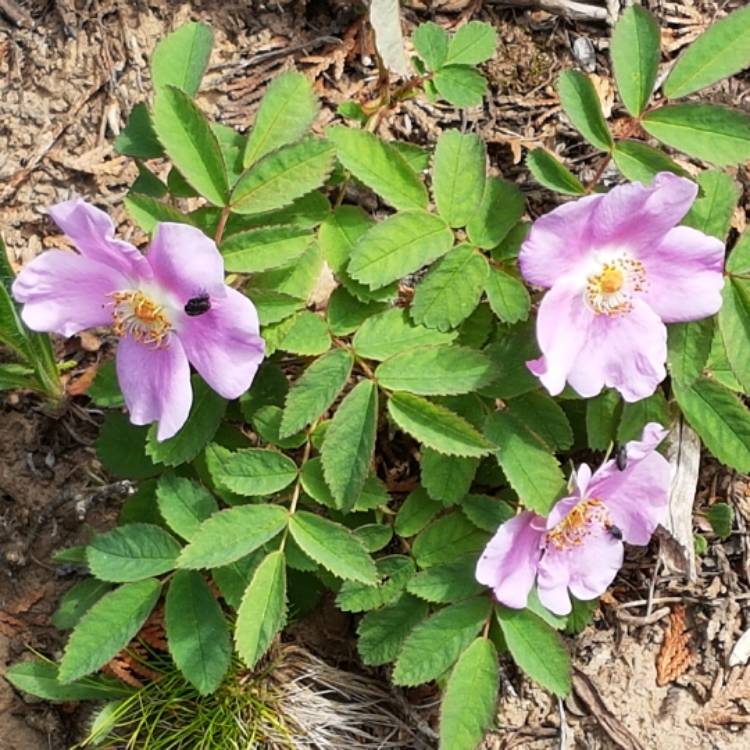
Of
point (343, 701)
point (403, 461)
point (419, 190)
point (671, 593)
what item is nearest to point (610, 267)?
point (419, 190)

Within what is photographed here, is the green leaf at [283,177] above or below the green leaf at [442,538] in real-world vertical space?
above

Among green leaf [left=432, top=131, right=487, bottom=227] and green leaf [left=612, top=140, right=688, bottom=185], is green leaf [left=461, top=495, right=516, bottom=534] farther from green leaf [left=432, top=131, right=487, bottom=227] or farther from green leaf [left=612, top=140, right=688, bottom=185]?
green leaf [left=612, top=140, right=688, bottom=185]

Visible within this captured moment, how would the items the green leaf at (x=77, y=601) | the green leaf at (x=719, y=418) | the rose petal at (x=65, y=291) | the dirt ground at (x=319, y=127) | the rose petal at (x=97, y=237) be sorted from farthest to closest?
the dirt ground at (x=319, y=127) < the green leaf at (x=77, y=601) < the green leaf at (x=719, y=418) < the rose petal at (x=65, y=291) < the rose petal at (x=97, y=237)

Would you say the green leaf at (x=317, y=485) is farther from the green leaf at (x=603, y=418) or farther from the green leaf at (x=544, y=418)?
the green leaf at (x=603, y=418)

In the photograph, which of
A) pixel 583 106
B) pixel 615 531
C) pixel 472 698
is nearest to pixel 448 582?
pixel 472 698

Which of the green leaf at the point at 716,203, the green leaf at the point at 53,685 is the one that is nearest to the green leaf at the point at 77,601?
the green leaf at the point at 53,685

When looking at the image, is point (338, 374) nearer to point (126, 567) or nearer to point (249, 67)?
point (126, 567)
